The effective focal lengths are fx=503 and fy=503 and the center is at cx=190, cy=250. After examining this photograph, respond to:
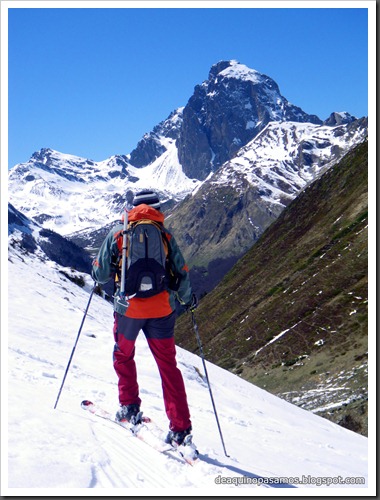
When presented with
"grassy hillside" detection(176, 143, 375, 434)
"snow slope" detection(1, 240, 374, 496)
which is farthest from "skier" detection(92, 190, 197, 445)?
"grassy hillside" detection(176, 143, 375, 434)

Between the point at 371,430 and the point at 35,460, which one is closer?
the point at 35,460

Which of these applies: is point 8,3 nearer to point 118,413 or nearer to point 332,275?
point 118,413

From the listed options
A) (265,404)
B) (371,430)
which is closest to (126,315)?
(371,430)

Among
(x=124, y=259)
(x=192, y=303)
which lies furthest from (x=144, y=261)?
(x=192, y=303)

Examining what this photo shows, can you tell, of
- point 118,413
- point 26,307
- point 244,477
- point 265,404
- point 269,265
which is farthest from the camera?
point 269,265

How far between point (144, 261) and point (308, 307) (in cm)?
9250

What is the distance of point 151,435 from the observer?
905 cm

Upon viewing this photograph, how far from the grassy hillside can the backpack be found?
43675 millimetres

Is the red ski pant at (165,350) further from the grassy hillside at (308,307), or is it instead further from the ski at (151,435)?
the grassy hillside at (308,307)

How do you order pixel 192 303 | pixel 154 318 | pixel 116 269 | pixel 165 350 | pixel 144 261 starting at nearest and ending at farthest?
pixel 144 261 → pixel 154 318 → pixel 165 350 → pixel 116 269 → pixel 192 303

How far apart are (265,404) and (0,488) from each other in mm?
13978

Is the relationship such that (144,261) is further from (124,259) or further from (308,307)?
(308,307)

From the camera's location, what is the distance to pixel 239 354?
329 feet

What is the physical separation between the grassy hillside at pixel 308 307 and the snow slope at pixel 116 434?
34.7 metres
